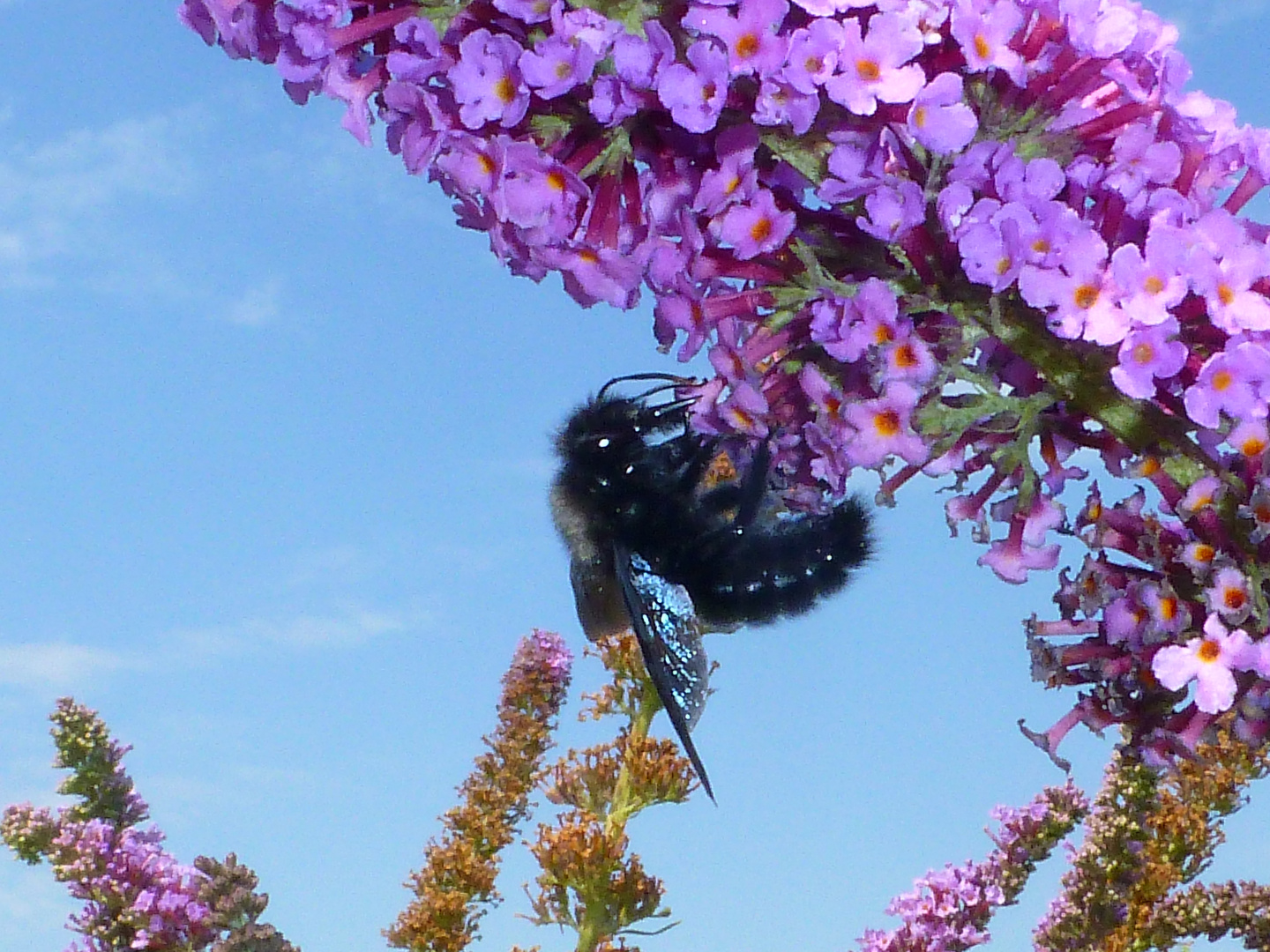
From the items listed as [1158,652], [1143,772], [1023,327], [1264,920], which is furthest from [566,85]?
[1264,920]

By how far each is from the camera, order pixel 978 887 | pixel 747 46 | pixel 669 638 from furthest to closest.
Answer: pixel 978 887, pixel 669 638, pixel 747 46

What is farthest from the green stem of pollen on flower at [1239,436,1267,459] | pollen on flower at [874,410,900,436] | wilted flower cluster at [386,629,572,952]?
pollen on flower at [1239,436,1267,459]

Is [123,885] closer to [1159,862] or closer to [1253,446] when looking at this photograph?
[1159,862]

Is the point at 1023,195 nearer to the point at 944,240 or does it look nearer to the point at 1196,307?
the point at 944,240

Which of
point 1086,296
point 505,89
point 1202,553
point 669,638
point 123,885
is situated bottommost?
point 1202,553

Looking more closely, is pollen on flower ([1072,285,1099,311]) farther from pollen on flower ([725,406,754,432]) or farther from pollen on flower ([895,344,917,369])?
pollen on flower ([725,406,754,432])

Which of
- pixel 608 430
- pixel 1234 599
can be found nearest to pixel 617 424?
pixel 608 430
